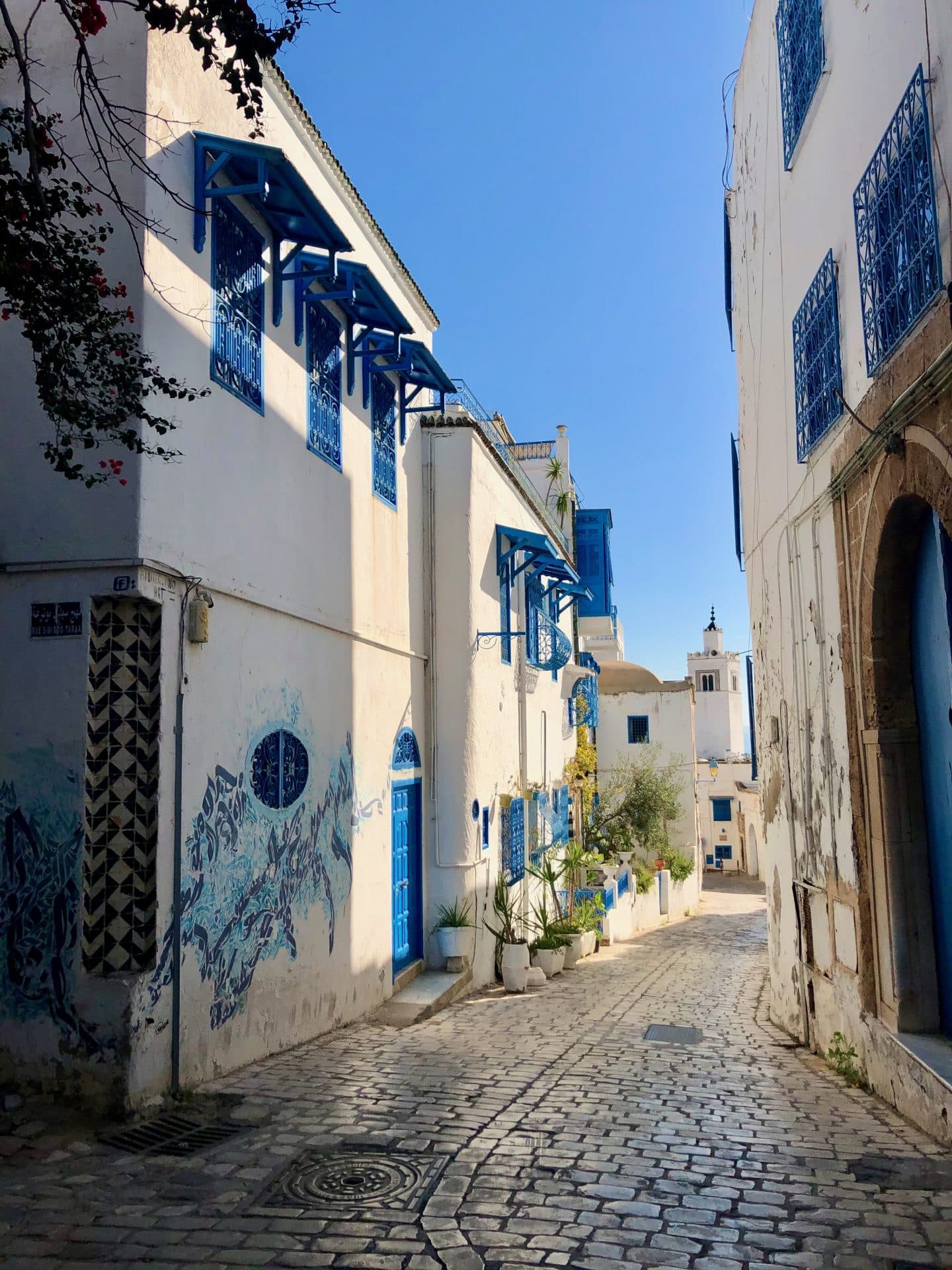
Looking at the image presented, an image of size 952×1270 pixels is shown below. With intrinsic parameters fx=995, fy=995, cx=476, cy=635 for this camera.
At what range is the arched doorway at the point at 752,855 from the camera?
4091 cm

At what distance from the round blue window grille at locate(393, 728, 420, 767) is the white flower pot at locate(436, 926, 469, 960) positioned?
1.93m

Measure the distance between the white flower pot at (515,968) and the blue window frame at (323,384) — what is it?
6.67 metres

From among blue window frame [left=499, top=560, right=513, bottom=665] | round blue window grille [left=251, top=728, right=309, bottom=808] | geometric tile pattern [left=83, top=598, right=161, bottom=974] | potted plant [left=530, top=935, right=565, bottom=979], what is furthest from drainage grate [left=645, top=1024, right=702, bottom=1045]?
blue window frame [left=499, top=560, right=513, bottom=665]

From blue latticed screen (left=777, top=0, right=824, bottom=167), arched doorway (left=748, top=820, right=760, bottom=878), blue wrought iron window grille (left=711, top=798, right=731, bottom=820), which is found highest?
blue latticed screen (left=777, top=0, right=824, bottom=167)

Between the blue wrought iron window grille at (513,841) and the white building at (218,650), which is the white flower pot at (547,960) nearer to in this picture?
the blue wrought iron window grille at (513,841)

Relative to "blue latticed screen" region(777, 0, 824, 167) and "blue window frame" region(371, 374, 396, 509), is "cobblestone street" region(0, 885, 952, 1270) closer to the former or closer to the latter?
"blue window frame" region(371, 374, 396, 509)

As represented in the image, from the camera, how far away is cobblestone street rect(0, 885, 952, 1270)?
3779 millimetres

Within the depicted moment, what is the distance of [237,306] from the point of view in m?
7.27

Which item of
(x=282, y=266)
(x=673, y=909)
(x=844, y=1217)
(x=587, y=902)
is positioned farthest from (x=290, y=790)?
(x=673, y=909)

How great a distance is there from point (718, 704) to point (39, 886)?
173ft

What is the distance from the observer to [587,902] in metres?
18.3

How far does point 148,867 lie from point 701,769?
131 ft

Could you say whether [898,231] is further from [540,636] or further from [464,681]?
[540,636]

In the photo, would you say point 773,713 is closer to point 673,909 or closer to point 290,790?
point 290,790
